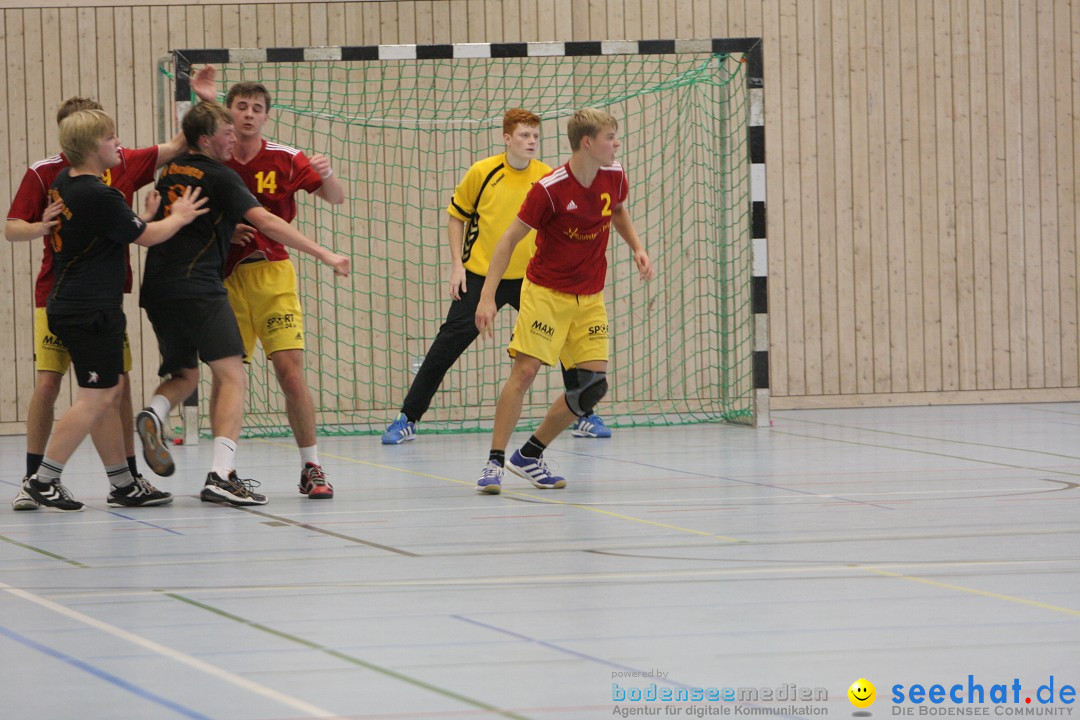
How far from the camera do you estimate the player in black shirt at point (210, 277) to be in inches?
223

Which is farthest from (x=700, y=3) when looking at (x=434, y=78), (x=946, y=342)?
(x=946, y=342)

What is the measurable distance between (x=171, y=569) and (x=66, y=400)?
6636mm

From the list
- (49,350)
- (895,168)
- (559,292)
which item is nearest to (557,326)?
(559,292)

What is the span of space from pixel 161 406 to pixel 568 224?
187cm

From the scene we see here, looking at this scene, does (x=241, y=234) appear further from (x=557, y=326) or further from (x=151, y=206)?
(x=557, y=326)

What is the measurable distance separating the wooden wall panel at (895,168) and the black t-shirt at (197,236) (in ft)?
16.5

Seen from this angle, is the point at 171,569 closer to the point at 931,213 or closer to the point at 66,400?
the point at 66,400

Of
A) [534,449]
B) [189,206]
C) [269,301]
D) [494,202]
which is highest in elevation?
[494,202]

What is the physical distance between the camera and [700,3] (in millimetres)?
10945

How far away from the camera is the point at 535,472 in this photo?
6.35 m

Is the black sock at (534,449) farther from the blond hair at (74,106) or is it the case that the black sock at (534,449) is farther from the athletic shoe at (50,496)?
the blond hair at (74,106)

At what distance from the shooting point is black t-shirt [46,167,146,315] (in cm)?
541

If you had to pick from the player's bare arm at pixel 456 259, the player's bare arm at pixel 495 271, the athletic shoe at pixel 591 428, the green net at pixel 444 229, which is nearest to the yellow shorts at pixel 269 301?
the player's bare arm at pixel 495 271

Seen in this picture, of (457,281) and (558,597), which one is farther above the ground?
(457,281)
